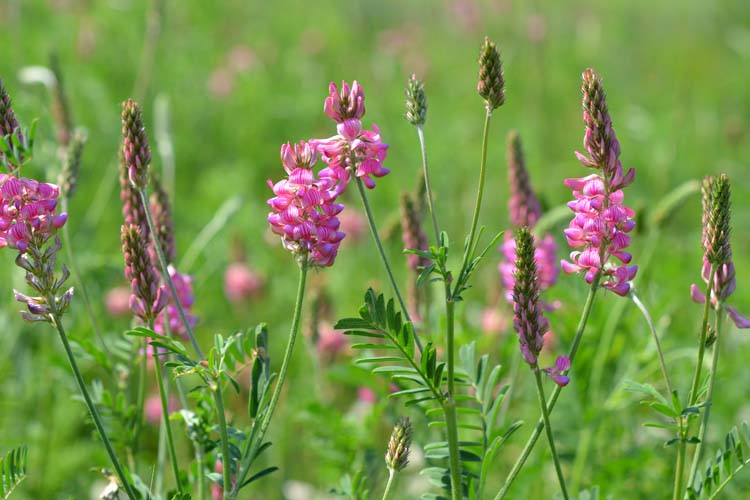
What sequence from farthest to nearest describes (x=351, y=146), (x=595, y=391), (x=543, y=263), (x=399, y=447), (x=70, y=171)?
1. (x=595, y=391)
2. (x=543, y=263)
3. (x=70, y=171)
4. (x=399, y=447)
5. (x=351, y=146)

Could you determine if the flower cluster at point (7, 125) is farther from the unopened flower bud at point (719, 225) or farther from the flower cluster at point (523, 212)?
the flower cluster at point (523, 212)

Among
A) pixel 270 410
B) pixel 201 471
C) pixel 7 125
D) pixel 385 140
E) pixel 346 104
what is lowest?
pixel 201 471

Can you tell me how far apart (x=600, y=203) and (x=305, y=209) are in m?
0.55

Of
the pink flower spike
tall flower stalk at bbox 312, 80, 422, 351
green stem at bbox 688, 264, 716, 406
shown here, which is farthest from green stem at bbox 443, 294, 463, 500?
the pink flower spike

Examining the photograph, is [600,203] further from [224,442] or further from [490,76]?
[224,442]

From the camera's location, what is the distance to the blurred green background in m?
3.17

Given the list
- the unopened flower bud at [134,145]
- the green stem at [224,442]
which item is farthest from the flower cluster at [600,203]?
the unopened flower bud at [134,145]

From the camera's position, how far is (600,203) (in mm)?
1625

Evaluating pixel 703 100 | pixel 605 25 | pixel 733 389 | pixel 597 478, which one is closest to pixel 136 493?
pixel 597 478

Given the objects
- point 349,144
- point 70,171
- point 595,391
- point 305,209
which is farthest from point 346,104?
point 595,391

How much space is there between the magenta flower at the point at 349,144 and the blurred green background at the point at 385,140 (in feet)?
3.78

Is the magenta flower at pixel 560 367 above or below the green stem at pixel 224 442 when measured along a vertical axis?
above

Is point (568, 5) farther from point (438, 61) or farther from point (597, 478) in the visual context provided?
point (597, 478)

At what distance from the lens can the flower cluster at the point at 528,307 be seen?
1.57m
